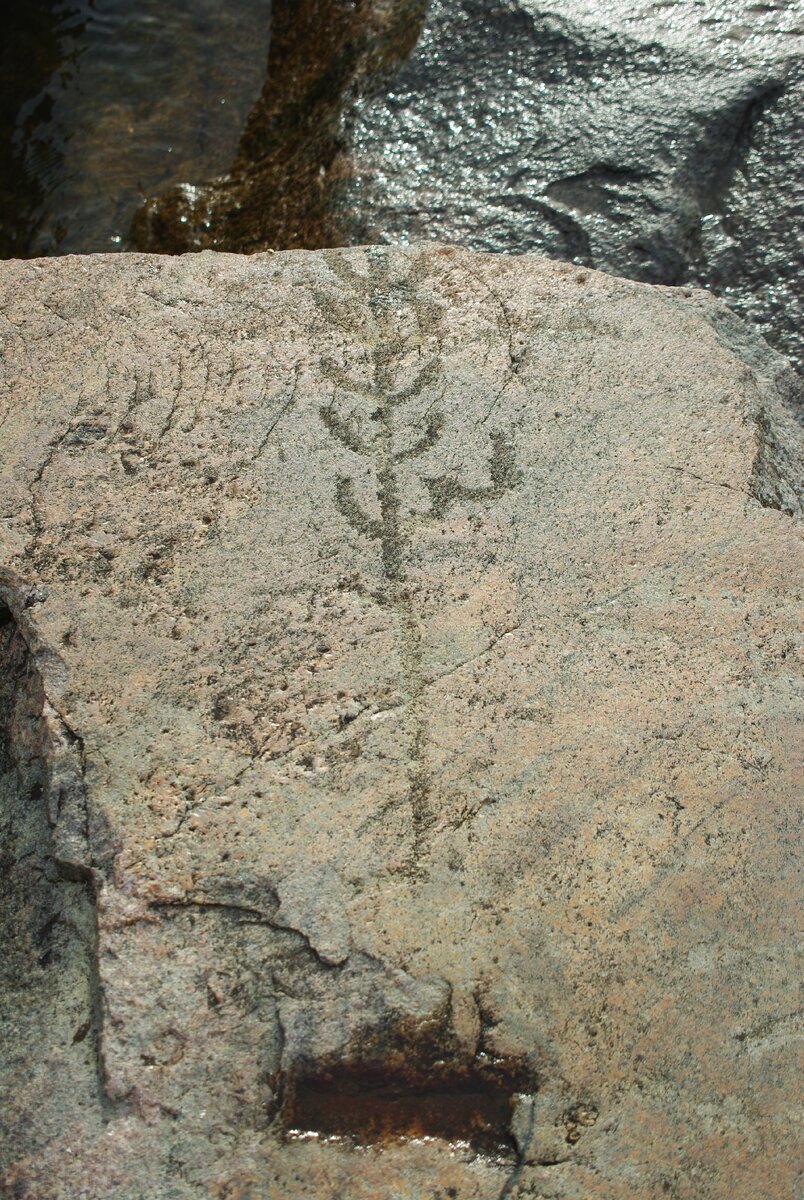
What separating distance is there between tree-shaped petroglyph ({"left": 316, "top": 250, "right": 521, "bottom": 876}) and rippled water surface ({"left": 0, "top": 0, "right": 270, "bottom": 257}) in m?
1.54

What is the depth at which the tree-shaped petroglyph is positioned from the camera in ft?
5.81

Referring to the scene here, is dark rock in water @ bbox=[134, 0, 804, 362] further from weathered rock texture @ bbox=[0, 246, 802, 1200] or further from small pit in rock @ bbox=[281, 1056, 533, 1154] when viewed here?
small pit in rock @ bbox=[281, 1056, 533, 1154]

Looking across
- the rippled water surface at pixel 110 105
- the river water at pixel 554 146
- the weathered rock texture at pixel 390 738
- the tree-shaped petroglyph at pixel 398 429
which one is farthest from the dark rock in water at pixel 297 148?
the weathered rock texture at pixel 390 738

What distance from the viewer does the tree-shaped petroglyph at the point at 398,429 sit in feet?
5.81

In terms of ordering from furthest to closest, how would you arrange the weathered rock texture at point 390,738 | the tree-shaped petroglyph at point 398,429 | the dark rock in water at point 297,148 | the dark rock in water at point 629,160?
1. the dark rock in water at point 297,148
2. the dark rock in water at point 629,160
3. the tree-shaped petroglyph at point 398,429
4. the weathered rock texture at point 390,738

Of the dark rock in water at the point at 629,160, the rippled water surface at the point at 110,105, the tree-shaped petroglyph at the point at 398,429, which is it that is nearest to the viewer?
the tree-shaped petroglyph at the point at 398,429

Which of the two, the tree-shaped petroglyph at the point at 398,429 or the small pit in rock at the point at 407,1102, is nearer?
the small pit in rock at the point at 407,1102

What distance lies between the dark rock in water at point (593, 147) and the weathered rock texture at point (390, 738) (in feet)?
2.39

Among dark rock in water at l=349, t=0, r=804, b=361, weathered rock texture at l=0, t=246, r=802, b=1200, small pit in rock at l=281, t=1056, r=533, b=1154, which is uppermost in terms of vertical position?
dark rock in water at l=349, t=0, r=804, b=361

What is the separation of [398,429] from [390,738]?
53 cm

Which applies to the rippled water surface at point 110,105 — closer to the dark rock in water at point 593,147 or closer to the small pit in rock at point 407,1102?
the dark rock in water at point 593,147

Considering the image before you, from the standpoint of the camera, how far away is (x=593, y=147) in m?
2.83

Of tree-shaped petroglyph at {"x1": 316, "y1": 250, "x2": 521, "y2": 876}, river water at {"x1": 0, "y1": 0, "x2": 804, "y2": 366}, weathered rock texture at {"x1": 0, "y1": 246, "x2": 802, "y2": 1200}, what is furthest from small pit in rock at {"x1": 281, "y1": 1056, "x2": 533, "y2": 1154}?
river water at {"x1": 0, "y1": 0, "x2": 804, "y2": 366}

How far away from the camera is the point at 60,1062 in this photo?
5.15 ft
